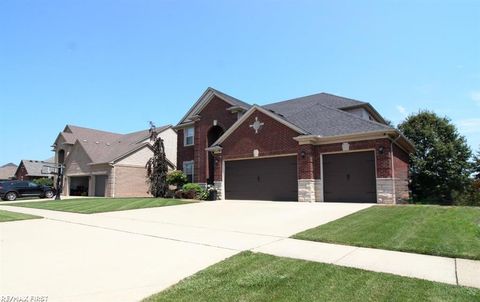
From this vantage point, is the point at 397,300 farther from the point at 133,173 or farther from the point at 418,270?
the point at 133,173

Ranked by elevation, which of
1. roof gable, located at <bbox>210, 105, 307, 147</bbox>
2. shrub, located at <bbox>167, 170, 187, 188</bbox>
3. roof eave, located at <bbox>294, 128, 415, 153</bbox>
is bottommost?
shrub, located at <bbox>167, 170, 187, 188</bbox>

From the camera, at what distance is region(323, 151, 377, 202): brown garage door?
1578cm

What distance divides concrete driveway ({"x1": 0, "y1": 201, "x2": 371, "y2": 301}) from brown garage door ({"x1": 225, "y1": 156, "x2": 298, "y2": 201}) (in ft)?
23.6

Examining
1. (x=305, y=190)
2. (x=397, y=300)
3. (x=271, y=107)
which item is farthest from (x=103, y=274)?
(x=271, y=107)

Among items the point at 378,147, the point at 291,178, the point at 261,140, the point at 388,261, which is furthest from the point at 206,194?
the point at 388,261

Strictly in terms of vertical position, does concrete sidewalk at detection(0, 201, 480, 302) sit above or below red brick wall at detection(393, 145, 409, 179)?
below

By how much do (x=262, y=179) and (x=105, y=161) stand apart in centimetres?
1792

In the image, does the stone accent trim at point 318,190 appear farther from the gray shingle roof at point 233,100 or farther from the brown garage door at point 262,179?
the gray shingle roof at point 233,100

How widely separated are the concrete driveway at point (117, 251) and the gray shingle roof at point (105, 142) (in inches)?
849

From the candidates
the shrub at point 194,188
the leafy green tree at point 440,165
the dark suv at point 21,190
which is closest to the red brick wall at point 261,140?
the shrub at point 194,188

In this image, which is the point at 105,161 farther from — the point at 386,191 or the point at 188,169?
the point at 386,191

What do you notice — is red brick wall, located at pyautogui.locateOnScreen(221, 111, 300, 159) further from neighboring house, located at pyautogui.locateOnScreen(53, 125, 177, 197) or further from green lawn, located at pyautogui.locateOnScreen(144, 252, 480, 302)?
neighboring house, located at pyautogui.locateOnScreen(53, 125, 177, 197)

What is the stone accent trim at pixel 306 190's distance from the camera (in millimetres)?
16938

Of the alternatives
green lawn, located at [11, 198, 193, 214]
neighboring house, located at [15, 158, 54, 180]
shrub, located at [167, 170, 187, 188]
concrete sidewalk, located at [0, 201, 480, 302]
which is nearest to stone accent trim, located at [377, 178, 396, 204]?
concrete sidewalk, located at [0, 201, 480, 302]
